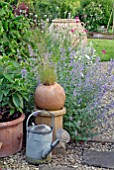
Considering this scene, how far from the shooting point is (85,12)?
11.0 m

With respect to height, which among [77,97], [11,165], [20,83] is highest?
[20,83]

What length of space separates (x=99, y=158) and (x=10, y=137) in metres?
0.77

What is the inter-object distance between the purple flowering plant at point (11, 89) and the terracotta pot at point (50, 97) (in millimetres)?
141

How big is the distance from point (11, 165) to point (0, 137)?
254 millimetres

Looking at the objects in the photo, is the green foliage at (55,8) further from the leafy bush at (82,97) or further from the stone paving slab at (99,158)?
the stone paving slab at (99,158)

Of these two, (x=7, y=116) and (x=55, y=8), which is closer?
(x=7, y=116)

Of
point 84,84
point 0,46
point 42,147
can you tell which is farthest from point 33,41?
point 42,147

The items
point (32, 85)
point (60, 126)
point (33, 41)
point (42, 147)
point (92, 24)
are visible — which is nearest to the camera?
point (42, 147)

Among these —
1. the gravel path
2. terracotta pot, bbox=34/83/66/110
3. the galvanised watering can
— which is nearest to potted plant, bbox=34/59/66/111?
terracotta pot, bbox=34/83/66/110

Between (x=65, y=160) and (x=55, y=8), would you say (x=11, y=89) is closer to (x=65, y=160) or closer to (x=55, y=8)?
(x=65, y=160)

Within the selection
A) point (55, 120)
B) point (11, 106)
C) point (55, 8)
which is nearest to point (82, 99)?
point (55, 120)

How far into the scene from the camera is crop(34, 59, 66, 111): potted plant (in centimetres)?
287

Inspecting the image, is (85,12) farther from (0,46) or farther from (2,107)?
(2,107)

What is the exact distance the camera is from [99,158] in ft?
9.54
